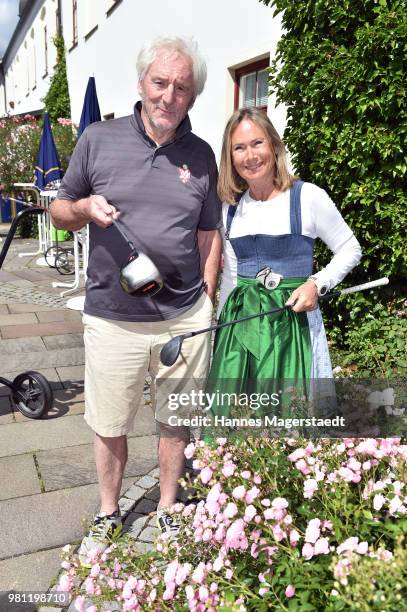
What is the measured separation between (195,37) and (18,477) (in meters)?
6.65

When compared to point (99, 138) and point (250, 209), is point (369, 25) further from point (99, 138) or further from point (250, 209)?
point (99, 138)

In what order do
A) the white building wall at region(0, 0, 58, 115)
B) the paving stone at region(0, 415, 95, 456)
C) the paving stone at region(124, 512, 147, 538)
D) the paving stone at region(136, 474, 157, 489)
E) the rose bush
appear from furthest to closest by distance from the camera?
1. the white building wall at region(0, 0, 58, 115)
2. the paving stone at region(0, 415, 95, 456)
3. the paving stone at region(136, 474, 157, 489)
4. the paving stone at region(124, 512, 147, 538)
5. the rose bush

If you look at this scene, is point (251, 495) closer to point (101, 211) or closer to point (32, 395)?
point (101, 211)

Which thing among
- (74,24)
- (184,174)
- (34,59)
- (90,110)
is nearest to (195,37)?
(90,110)

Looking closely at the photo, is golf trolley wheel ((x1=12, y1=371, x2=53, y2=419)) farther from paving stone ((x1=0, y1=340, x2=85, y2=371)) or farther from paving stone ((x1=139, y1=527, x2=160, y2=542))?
paving stone ((x1=139, y1=527, x2=160, y2=542))

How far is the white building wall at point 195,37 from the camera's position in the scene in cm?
605

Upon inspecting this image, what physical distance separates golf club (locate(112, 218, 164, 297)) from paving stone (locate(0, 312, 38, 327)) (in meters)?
4.01

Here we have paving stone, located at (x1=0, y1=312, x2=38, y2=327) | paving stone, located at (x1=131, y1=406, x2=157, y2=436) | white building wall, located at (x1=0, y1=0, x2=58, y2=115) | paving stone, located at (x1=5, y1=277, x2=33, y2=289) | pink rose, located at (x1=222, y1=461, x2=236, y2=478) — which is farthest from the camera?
white building wall, located at (x1=0, y1=0, x2=58, y2=115)

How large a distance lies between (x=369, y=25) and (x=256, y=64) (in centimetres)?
306

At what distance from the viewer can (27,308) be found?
6.20m

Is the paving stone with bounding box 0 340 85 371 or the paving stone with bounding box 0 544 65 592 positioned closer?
the paving stone with bounding box 0 544 65 592

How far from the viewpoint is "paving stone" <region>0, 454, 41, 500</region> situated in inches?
107

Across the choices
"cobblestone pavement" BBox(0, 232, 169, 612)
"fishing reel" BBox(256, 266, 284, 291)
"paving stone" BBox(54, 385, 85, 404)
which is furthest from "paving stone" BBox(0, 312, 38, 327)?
"fishing reel" BBox(256, 266, 284, 291)

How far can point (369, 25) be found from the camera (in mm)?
3508
